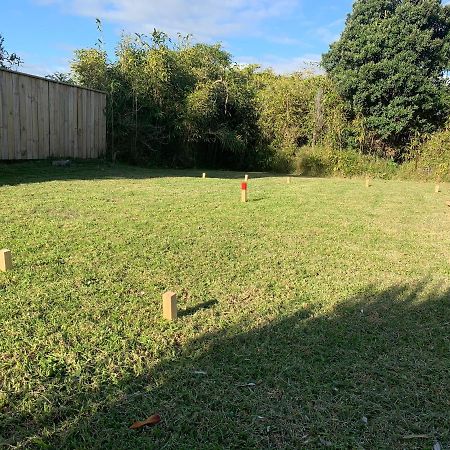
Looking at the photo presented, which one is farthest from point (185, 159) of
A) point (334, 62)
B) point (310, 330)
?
point (310, 330)

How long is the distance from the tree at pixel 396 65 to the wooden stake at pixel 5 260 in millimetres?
12817

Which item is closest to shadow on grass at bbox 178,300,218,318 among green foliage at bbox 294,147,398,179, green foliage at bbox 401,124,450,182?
green foliage at bbox 294,147,398,179

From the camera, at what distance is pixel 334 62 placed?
568 inches

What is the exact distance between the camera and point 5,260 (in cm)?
298

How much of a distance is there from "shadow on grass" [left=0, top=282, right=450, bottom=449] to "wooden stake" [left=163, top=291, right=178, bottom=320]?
0.26m

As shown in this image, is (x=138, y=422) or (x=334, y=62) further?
(x=334, y=62)

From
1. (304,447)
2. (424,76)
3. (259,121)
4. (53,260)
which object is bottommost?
(304,447)

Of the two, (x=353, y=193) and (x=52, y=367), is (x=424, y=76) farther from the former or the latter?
(x=52, y=367)

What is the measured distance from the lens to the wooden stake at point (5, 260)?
2.96m

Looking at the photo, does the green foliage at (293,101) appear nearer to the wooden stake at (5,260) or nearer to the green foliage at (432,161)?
the green foliage at (432,161)

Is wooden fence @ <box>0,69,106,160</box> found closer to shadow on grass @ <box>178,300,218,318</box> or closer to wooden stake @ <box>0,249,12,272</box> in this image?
wooden stake @ <box>0,249,12,272</box>

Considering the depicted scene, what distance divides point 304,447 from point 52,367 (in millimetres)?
1198

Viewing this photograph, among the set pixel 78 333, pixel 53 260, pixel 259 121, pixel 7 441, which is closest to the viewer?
pixel 7 441

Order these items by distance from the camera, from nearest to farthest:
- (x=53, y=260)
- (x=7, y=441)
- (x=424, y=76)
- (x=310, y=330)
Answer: (x=7, y=441)
(x=310, y=330)
(x=53, y=260)
(x=424, y=76)
